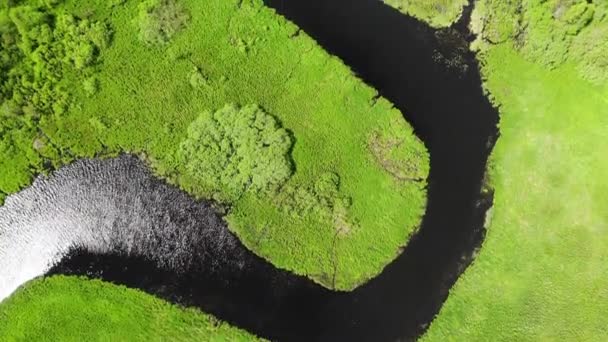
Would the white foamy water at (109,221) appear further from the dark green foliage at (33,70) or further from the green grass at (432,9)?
the green grass at (432,9)

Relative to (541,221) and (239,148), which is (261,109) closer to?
(239,148)

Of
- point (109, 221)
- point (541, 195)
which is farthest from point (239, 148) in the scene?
point (541, 195)

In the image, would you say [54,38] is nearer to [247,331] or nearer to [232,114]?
[232,114]

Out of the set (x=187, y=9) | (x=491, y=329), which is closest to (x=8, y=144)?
(x=187, y=9)

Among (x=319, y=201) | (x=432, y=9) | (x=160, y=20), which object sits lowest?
(x=319, y=201)

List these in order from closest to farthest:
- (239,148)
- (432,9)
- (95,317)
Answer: (239,148), (95,317), (432,9)

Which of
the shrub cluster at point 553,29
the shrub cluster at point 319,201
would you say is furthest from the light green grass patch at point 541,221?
the shrub cluster at point 319,201

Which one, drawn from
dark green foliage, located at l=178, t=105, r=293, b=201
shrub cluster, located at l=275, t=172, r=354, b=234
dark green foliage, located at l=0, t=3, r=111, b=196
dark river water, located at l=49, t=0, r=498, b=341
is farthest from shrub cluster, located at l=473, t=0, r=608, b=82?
dark green foliage, located at l=0, t=3, r=111, b=196
